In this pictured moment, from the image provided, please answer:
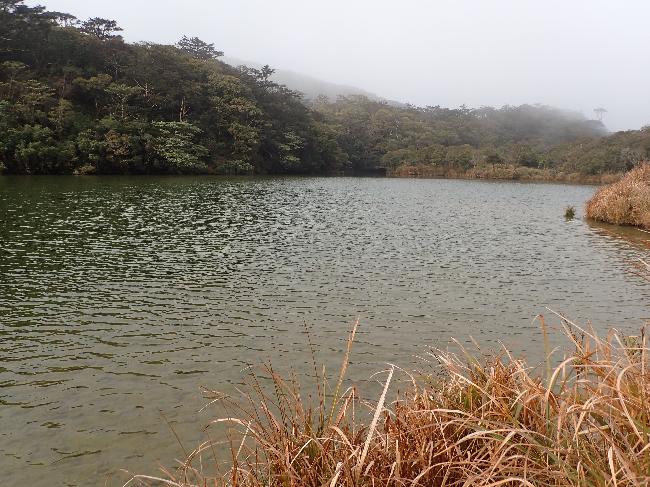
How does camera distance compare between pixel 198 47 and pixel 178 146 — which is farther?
pixel 198 47

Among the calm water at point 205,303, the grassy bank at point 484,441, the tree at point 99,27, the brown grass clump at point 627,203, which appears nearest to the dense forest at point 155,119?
the tree at point 99,27

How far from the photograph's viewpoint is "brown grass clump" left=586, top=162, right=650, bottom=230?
32.2 meters

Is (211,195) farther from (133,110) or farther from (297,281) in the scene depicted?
(133,110)

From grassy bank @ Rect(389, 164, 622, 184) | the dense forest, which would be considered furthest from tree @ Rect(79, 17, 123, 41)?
grassy bank @ Rect(389, 164, 622, 184)

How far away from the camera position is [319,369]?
32.9 ft

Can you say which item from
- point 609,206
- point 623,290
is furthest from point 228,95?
point 623,290

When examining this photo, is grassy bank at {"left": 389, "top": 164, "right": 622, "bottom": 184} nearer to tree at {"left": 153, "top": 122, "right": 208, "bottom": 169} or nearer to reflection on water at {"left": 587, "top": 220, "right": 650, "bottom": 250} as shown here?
tree at {"left": 153, "top": 122, "right": 208, "bottom": 169}

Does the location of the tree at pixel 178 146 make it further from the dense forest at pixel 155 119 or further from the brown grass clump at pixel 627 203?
the brown grass clump at pixel 627 203

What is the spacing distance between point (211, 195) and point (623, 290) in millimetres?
37018

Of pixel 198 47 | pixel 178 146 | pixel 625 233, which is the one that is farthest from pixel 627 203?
pixel 198 47

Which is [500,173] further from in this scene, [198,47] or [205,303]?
[205,303]

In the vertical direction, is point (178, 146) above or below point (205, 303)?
above

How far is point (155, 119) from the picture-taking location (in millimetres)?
75875

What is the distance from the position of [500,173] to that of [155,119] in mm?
74922
